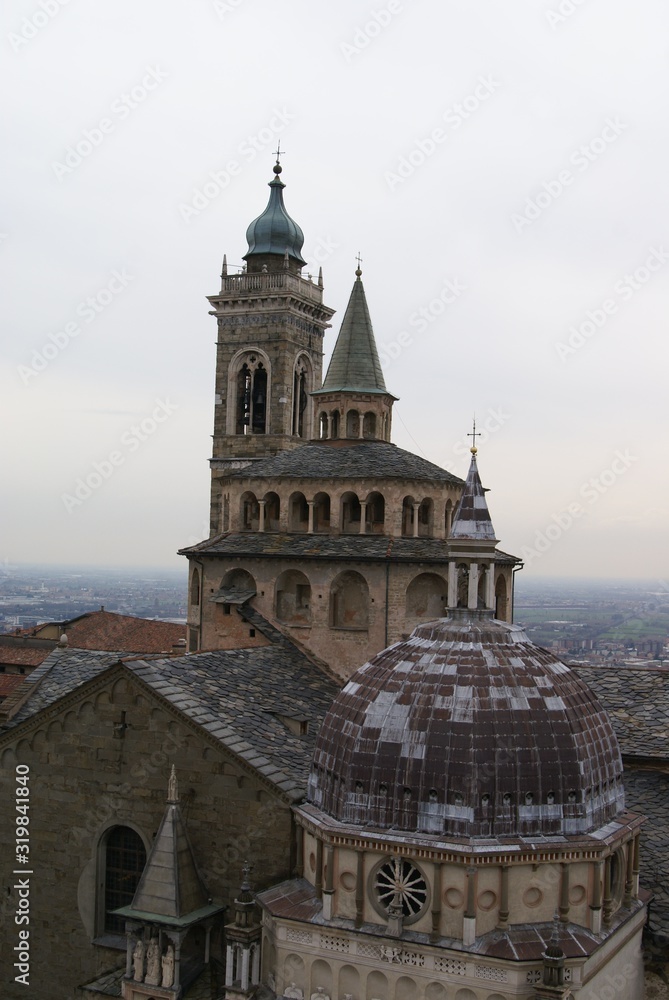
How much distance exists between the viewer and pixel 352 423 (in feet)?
143

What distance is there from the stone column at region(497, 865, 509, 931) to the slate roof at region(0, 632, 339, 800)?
5.95 m

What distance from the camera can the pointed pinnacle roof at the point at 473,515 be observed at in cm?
2727

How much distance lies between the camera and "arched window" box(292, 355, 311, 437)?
278ft

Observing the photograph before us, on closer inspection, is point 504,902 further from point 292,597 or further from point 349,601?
point 292,597

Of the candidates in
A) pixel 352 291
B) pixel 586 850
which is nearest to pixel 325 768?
pixel 586 850

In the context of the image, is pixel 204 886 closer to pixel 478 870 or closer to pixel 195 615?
pixel 478 870

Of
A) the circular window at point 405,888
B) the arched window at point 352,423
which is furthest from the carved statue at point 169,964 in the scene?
the arched window at point 352,423

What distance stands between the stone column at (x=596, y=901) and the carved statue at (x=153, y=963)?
33.7 feet

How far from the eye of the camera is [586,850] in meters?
23.0

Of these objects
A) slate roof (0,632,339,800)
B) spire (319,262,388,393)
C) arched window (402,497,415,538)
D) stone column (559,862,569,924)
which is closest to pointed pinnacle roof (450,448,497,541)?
slate roof (0,632,339,800)

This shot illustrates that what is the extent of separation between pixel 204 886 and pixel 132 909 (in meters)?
2.05

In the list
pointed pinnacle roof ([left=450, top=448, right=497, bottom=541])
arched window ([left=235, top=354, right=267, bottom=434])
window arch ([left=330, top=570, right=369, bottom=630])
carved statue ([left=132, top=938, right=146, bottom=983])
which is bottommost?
carved statue ([left=132, top=938, right=146, bottom=983])

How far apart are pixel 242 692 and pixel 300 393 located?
55.9 metres

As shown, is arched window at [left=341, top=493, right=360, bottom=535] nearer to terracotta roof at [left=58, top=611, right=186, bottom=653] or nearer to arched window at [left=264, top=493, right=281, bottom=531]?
arched window at [left=264, top=493, right=281, bottom=531]
